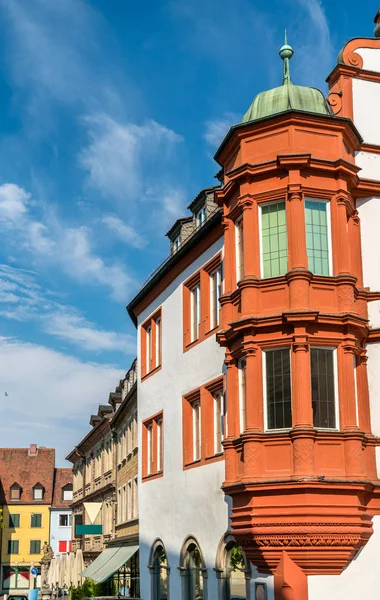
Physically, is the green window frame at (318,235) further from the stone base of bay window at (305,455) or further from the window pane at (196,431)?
the window pane at (196,431)

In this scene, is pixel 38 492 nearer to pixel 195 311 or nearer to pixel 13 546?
pixel 13 546

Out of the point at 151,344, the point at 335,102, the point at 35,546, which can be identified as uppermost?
the point at 335,102

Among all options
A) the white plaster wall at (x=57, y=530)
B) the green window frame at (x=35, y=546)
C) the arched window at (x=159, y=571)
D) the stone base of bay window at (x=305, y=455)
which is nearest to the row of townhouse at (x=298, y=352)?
the stone base of bay window at (x=305, y=455)

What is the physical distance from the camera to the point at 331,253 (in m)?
19.4

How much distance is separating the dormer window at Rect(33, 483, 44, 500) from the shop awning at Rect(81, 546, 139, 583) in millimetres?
57300

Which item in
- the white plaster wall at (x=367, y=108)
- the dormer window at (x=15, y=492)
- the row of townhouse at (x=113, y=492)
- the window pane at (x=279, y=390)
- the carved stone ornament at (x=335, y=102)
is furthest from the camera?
the dormer window at (x=15, y=492)

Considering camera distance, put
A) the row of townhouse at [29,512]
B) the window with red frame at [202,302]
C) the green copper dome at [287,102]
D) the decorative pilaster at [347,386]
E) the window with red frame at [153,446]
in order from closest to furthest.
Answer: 1. the decorative pilaster at [347,386]
2. the green copper dome at [287,102]
3. the window with red frame at [202,302]
4. the window with red frame at [153,446]
5. the row of townhouse at [29,512]

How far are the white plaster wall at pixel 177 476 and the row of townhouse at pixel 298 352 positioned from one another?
0.43ft

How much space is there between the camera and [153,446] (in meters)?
30.7

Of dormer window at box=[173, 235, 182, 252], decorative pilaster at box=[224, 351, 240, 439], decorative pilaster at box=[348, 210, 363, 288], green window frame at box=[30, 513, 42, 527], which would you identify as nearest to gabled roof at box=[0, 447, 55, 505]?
green window frame at box=[30, 513, 42, 527]

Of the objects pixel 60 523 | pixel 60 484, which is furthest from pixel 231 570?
pixel 60 484

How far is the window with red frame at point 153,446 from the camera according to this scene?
96.7 ft

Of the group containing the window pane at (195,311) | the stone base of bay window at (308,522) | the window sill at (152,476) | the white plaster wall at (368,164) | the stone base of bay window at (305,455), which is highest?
the white plaster wall at (368,164)

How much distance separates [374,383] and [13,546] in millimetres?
81536
